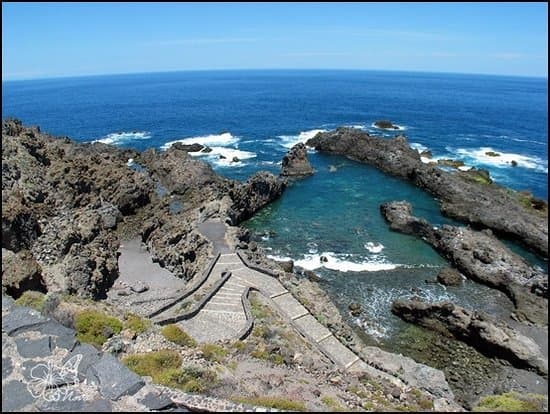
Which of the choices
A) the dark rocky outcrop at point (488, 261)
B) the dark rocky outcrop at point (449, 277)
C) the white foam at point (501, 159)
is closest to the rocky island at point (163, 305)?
the dark rocky outcrop at point (449, 277)

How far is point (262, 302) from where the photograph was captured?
30.0 metres

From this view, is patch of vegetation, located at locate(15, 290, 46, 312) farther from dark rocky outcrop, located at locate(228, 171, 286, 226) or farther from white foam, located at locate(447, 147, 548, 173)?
white foam, located at locate(447, 147, 548, 173)

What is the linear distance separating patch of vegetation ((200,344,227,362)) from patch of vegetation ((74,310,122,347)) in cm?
427

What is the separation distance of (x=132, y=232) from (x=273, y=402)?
116 ft

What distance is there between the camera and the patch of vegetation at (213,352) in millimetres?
20811

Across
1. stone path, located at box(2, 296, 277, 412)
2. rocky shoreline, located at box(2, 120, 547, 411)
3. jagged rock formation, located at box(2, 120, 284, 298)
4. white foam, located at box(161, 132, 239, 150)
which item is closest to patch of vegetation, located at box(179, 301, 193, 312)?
rocky shoreline, located at box(2, 120, 547, 411)

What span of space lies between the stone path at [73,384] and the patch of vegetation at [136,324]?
15.5 feet

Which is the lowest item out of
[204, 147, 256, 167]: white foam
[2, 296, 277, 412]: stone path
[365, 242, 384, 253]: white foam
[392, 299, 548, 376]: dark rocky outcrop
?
[392, 299, 548, 376]: dark rocky outcrop

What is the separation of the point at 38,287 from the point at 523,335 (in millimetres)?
32998

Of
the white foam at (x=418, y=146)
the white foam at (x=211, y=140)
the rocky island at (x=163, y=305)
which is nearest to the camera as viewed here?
the rocky island at (x=163, y=305)

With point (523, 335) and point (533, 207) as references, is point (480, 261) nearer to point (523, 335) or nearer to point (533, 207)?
point (523, 335)

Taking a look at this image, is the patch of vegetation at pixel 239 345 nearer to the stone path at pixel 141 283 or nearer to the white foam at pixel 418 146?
the stone path at pixel 141 283

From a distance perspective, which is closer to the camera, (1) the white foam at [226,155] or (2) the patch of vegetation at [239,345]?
(2) the patch of vegetation at [239,345]

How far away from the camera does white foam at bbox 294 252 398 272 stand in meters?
41.1
